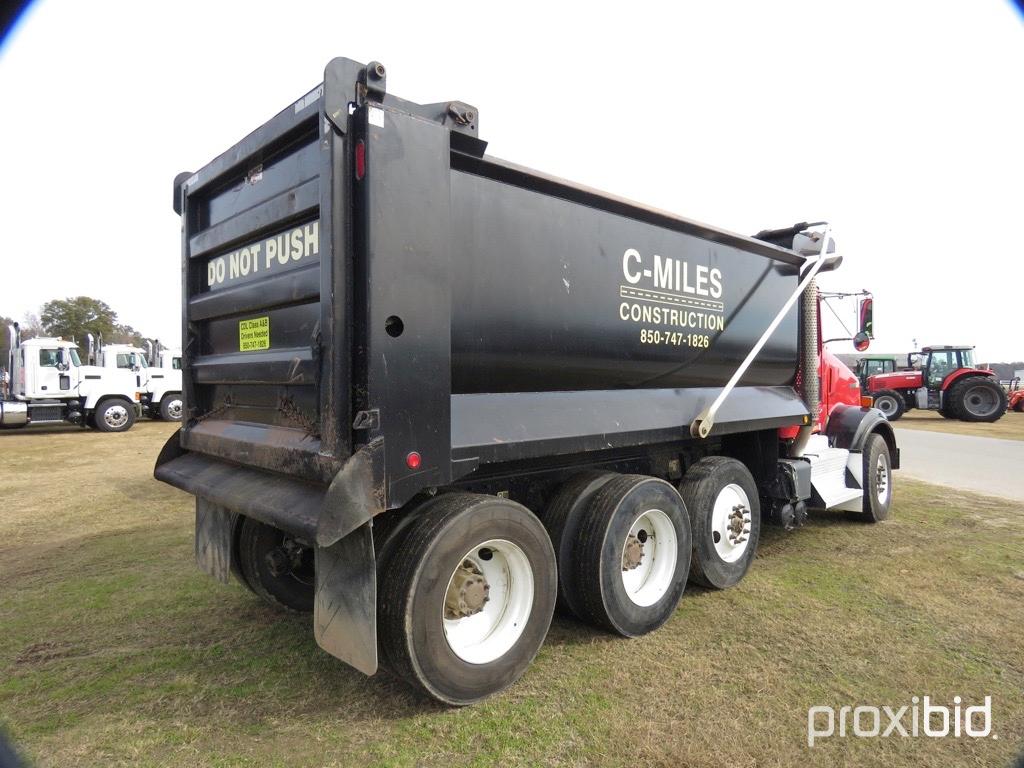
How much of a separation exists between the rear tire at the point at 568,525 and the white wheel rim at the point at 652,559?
1.20ft

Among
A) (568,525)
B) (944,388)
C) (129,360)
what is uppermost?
(129,360)

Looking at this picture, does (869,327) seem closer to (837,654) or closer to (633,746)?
(837,654)

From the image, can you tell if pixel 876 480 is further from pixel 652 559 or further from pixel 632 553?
pixel 632 553

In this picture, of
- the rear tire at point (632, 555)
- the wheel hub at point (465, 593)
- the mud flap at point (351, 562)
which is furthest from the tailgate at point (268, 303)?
the rear tire at point (632, 555)

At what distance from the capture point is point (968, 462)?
11.3 meters

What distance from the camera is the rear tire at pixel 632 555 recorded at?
140 inches

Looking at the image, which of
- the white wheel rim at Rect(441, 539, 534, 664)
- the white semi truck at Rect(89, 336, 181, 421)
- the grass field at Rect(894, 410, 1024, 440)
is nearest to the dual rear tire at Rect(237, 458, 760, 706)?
the white wheel rim at Rect(441, 539, 534, 664)

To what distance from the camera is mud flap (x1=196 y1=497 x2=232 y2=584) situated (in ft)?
12.1

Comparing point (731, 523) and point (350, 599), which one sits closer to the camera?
point (350, 599)

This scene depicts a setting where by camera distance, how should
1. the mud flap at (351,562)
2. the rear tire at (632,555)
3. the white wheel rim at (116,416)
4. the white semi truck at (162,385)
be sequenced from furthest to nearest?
the white semi truck at (162,385) < the white wheel rim at (116,416) < the rear tire at (632,555) < the mud flap at (351,562)

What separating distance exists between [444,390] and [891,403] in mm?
24831

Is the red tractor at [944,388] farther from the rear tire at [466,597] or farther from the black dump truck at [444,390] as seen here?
the rear tire at [466,597]

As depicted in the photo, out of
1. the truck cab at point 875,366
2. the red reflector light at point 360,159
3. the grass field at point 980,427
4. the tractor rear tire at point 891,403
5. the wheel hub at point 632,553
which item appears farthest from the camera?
the truck cab at point 875,366

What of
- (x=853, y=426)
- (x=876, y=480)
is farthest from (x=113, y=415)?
(x=876, y=480)
